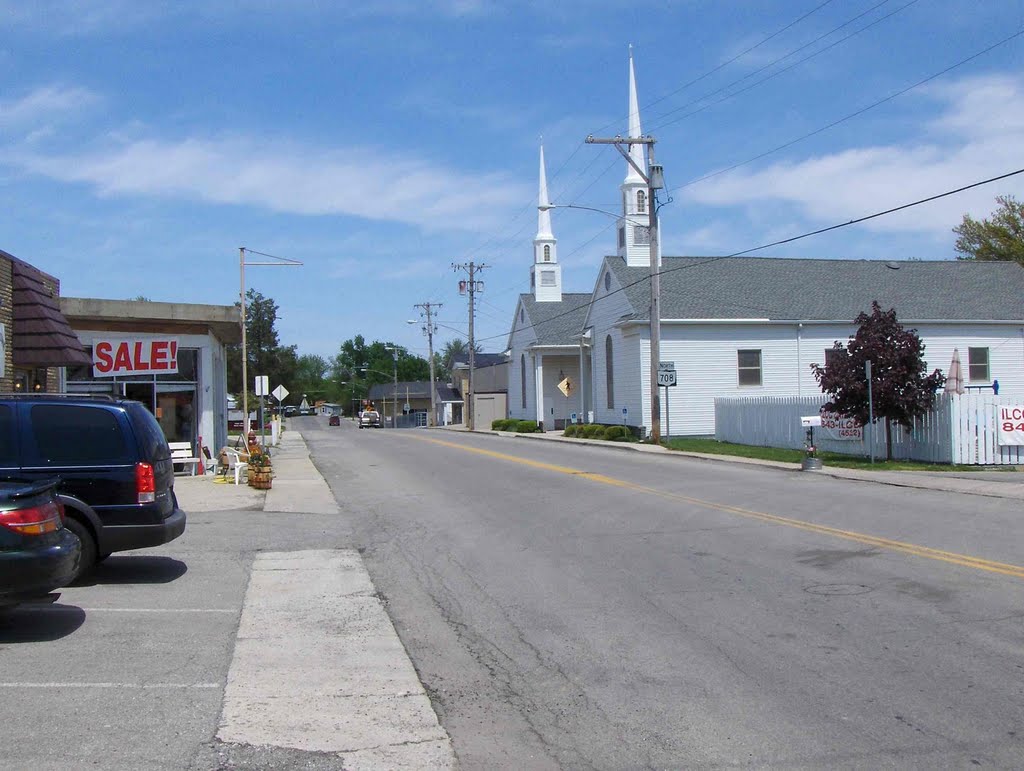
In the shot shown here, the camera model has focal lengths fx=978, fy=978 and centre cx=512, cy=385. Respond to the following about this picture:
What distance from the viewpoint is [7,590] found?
24.1ft

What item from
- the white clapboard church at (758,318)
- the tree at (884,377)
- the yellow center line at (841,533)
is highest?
the white clapboard church at (758,318)

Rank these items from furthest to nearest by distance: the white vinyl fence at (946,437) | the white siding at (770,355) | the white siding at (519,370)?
the white siding at (519,370), the white siding at (770,355), the white vinyl fence at (946,437)

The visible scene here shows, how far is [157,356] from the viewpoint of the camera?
2466 centimetres

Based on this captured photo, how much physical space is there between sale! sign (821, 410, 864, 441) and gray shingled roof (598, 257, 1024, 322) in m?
12.1

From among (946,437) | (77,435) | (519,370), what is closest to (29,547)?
(77,435)

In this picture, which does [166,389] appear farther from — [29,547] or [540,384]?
[540,384]

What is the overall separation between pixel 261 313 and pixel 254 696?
67.5m

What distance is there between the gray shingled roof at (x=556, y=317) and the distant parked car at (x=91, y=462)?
46188 millimetres

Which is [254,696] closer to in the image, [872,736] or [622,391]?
[872,736]

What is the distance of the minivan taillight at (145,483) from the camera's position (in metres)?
10.0

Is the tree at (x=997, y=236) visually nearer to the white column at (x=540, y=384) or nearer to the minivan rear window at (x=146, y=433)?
the white column at (x=540, y=384)

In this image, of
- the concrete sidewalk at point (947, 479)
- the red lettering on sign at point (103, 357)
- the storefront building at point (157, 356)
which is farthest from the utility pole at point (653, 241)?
the red lettering on sign at point (103, 357)

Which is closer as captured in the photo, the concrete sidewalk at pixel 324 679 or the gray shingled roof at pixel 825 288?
the concrete sidewalk at pixel 324 679

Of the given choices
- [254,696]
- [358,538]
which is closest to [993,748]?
[254,696]
